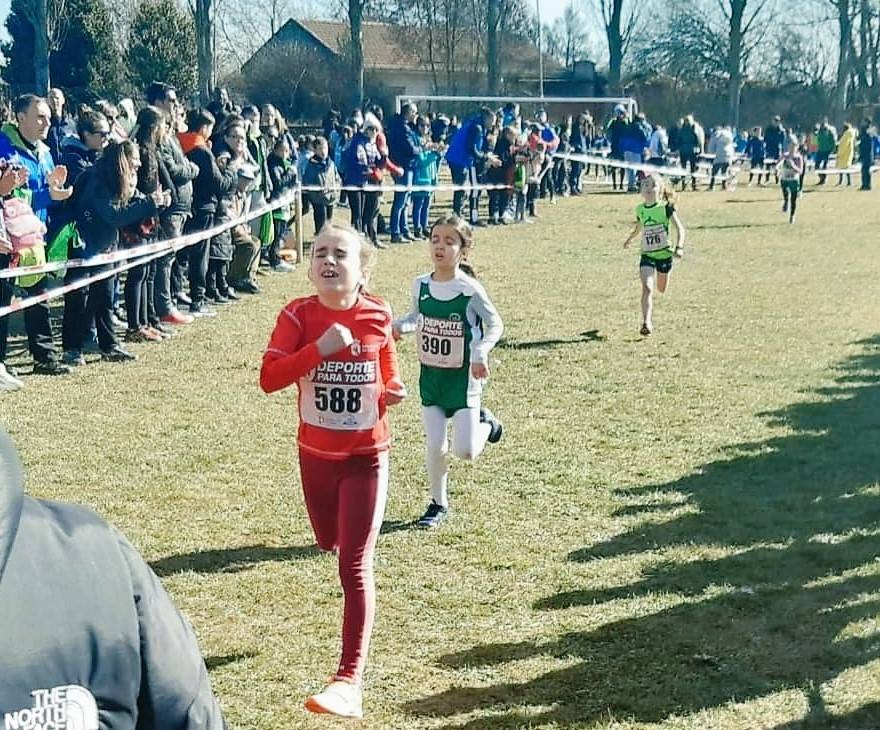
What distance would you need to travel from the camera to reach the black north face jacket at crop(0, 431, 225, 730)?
1.46 metres

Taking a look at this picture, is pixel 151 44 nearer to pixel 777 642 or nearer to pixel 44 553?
pixel 777 642

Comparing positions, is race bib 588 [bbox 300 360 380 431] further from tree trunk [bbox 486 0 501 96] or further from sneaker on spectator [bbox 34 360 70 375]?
tree trunk [bbox 486 0 501 96]

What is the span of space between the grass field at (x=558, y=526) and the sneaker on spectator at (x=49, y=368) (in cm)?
29

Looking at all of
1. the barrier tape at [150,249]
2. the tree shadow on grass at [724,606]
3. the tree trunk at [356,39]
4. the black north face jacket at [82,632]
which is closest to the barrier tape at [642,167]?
the tree trunk at [356,39]

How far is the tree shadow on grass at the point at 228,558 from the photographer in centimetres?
632

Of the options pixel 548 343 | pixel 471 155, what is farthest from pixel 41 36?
pixel 548 343

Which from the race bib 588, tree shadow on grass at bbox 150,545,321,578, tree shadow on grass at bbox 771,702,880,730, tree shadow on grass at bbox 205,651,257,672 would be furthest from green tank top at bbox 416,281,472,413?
tree shadow on grass at bbox 771,702,880,730

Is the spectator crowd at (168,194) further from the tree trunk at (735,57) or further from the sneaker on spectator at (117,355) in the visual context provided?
the tree trunk at (735,57)

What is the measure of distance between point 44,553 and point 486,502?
601 centimetres

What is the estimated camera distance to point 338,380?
200 inches

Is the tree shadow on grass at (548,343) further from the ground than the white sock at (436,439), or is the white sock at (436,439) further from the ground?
the white sock at (436,439)

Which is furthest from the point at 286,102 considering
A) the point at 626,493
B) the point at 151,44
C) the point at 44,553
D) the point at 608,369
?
the point at 44,553

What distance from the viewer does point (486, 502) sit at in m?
7.46

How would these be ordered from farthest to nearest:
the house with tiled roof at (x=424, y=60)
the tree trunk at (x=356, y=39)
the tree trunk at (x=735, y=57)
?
the house with tiled roof at (x=424, y=60), the tree trunk at (x=735, y=57), the tree trunk at (x=356, y=39)
